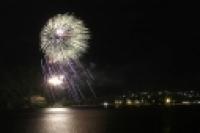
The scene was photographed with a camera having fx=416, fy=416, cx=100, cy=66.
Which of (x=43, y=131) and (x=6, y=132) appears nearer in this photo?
(x=6, y=132)

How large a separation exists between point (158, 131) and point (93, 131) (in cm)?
1713

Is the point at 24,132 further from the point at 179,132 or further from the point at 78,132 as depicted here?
the point at 179,132

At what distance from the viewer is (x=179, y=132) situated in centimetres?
10544

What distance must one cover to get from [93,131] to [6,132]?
71.6ft

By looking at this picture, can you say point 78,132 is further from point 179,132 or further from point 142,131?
point 179,132

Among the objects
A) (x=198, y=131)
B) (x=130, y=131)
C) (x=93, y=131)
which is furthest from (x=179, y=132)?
(x=93, y=131)

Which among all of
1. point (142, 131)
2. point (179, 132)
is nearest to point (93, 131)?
point (142, 131)

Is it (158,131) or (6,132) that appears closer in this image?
(6,132)

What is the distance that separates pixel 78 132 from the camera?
10488 cm

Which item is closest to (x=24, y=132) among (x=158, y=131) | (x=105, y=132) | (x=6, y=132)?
(x=6, y=132)

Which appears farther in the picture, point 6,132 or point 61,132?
point 61,132

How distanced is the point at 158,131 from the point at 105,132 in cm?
1476

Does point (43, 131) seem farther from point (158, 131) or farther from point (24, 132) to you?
point (158, 131)

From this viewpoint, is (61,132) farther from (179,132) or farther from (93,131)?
(179,132)
